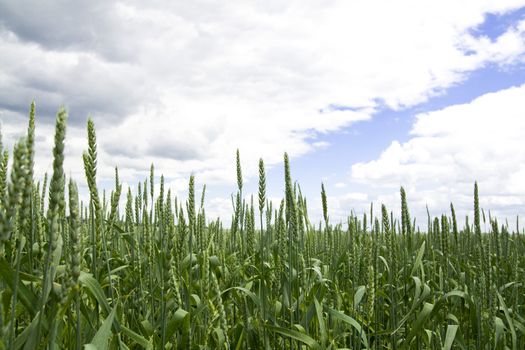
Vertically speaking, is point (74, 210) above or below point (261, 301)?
above

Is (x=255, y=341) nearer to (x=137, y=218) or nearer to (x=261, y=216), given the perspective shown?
(x=261, y=216)

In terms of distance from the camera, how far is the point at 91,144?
1.36m

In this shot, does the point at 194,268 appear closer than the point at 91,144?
No

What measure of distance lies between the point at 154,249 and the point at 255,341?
877 millimetres

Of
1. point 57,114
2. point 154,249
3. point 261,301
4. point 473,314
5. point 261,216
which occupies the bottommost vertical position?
point 473,314

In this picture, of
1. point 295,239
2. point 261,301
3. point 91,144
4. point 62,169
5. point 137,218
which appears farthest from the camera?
point 137,218

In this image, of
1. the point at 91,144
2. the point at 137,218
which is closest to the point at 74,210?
the point at 91,144

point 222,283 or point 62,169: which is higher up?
point 62,169

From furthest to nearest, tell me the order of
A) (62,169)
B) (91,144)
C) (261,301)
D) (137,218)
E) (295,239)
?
(137,218)
(261,301)
(295,239)
(91,144)
(62,169)

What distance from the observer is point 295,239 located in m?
2.54

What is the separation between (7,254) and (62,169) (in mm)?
2053

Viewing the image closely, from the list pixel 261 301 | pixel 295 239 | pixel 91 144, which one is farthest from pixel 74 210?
pixel 261 301

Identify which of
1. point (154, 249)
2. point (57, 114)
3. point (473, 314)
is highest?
point (57, 114)

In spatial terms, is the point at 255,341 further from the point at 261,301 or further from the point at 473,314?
the point at 473,314
